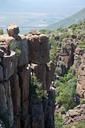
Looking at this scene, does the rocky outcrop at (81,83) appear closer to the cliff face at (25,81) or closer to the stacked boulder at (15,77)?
the cliff face at (25,81)

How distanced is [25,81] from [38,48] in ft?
14.5

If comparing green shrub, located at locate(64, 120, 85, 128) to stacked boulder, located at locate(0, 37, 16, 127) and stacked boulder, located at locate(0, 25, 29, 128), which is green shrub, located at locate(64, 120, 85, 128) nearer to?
stacked boulder, located at locate(0, 25, 29, 128)

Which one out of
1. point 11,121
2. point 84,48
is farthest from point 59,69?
point 11,121

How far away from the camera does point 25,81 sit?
133 feet

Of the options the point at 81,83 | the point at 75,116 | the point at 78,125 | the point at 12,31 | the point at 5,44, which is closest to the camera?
the point at 5,44

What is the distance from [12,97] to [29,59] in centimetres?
713

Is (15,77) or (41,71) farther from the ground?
(15,77)

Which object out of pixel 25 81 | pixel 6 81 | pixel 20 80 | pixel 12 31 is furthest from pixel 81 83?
pixel 6 81

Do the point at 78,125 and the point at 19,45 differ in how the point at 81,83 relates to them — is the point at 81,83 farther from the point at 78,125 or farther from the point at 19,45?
the point at 19,45

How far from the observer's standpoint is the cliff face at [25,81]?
3304 cm

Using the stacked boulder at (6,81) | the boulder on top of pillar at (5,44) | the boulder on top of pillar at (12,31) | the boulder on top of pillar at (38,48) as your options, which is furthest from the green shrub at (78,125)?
the stacked boulder at (6,81)

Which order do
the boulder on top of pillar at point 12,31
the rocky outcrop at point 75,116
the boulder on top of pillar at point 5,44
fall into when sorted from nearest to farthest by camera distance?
the boulder on top of pillar at point 5,44
the boulder on top of pillar at point 12,31
the rocky outcrop at point 75,116

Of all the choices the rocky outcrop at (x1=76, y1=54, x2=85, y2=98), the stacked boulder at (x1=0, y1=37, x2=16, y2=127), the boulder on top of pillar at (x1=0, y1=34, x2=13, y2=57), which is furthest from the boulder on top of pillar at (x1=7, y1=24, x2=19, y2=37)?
the rocky outcrop at (x1=76, y1=54, x2=85, y2=98)

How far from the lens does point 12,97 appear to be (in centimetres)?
3684
